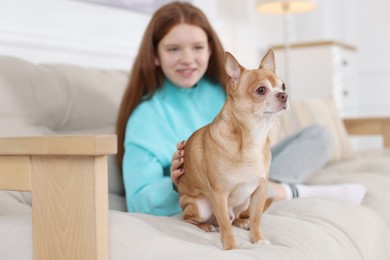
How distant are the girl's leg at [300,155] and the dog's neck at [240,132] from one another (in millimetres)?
715

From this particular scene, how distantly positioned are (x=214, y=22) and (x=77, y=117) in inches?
65.5

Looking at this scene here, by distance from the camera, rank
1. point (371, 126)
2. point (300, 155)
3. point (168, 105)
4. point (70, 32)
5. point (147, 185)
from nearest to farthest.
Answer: point (147, 185)
point (168, 105)
point (300, 155)
point (70, 32)
point (371, 126)

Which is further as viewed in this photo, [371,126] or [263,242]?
[371,126]

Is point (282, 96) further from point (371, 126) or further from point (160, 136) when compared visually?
point (371, 126)

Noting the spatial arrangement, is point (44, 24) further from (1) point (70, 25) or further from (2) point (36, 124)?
(2) point (36, 124)

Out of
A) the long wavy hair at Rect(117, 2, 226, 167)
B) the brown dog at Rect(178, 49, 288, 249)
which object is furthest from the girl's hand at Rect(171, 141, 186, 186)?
the long wavy hair at Rect(117, 2, 226, 167)

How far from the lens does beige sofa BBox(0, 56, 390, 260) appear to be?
0.88 m

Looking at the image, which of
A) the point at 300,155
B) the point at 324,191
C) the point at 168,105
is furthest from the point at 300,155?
the point at 168,105

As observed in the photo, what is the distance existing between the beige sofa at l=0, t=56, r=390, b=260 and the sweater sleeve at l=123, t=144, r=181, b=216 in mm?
87

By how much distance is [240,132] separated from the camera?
40.1 inches

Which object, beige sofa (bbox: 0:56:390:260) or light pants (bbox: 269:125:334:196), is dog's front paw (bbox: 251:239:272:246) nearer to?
beige sofa (bbox: 0:56:390:260)

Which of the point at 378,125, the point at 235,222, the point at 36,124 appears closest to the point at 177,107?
the point at 36,124

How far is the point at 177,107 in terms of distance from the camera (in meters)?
1.61

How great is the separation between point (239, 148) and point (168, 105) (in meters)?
0.59
